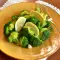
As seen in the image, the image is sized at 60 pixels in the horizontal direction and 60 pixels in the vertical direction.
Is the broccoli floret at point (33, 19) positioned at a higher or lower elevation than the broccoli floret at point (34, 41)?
higher

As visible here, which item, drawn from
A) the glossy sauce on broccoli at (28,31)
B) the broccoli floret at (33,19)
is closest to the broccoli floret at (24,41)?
the glossy sauce on broccoli at (28,31)

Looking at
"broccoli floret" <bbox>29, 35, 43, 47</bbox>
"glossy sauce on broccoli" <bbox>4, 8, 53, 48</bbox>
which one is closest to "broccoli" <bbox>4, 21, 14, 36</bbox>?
"glossy sauce on broccoli" <bbox>4, 8, 53, 48</bbox>

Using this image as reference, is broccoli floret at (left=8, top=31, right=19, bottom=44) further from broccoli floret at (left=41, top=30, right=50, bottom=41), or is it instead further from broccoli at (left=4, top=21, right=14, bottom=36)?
broccoli floret at (left=41, top=30, right=50, bottom=41)

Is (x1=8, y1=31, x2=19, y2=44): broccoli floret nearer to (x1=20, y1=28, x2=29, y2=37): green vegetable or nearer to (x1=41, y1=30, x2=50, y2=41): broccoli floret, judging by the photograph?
(x1=20, y1=28, x2=29, y2=37): green vegetable

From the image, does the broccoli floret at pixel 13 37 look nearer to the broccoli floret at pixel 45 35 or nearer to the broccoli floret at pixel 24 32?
the broccoli floret at pixel 24 32

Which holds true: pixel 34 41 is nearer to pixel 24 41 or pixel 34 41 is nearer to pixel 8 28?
pixel 24 41

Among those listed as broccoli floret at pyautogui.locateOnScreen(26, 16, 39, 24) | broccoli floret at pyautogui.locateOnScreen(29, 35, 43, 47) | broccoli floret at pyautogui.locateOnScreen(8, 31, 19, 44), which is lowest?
broccoli floret at pyautogui.locateOnScreen(8, 31, 19, 44)

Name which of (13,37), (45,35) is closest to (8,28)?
(13,37)

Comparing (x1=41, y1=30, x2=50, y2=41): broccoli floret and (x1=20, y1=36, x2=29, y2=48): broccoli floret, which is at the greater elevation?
(x1=41, y1=30, x2=50, y2=41): broccoli floret

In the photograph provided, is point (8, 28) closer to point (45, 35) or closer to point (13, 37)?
point (13, 37)

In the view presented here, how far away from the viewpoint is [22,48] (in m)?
0.87

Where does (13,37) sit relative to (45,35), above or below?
below

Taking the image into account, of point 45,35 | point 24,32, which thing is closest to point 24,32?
point 24,32

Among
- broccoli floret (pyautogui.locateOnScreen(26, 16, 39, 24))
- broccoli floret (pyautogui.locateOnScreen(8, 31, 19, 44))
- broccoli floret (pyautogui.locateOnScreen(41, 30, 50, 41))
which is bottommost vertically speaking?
broccoli floret (pyautogui.locateOnScreen(8, 31, 19, 44))
